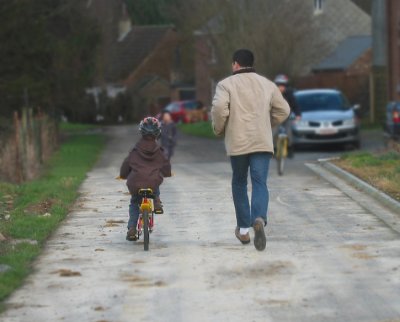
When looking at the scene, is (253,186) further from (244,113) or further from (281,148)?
(281,148)

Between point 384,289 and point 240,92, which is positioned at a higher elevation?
point 240,92

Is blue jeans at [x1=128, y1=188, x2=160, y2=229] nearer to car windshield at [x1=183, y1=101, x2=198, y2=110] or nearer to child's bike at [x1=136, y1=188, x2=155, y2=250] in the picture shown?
child's bike at [x1=136, y1=188, x2=155, y2=250]

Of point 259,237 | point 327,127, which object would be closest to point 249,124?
point 259,237

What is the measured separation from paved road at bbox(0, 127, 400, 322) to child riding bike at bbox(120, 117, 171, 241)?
39 centimetres

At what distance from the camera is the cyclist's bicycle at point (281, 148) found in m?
18.7

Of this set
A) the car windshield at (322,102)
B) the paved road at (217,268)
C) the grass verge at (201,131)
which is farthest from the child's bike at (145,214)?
the grass verge at (201,131)

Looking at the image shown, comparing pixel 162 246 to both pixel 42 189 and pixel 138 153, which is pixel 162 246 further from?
pixel 42 189

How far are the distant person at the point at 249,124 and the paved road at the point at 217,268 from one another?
1.47 ft

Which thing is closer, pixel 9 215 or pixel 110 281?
pixel 110 281

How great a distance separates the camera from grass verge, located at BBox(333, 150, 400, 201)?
14.9 metres

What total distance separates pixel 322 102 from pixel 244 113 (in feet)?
59.8

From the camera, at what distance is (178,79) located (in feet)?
278

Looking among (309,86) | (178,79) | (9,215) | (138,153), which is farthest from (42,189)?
(178,79)

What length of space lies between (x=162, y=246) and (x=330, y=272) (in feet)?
6.96
